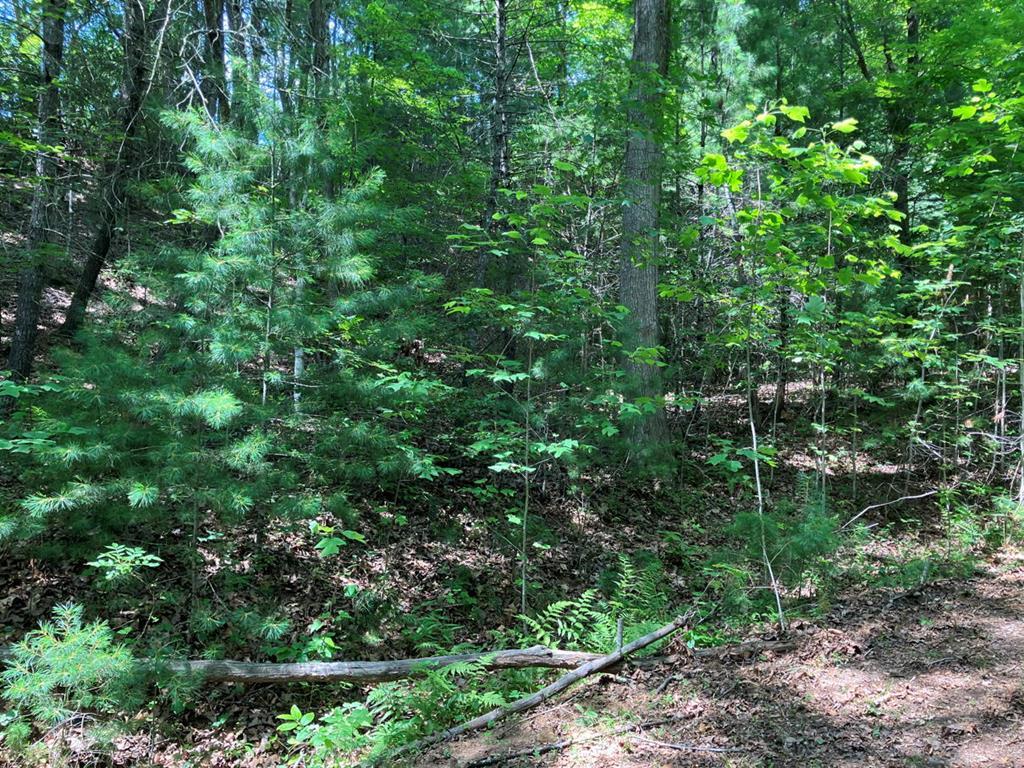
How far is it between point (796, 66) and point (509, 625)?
41.8 ft

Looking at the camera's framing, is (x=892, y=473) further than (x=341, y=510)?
Yes

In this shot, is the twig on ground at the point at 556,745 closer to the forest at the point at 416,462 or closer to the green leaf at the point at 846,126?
the forest at the point at 416,462

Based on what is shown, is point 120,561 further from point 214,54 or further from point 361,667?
point 214,54

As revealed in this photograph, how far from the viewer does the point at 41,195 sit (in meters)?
6.54

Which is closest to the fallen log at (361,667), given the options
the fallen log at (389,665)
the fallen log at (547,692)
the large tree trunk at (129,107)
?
the fallen log at (389,665)

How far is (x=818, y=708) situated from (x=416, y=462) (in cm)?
348

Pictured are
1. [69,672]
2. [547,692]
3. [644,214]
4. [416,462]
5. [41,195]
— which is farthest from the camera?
[644,214]

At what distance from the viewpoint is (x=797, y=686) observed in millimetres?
3158

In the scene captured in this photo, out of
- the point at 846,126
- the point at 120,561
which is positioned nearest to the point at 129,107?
the point at 120,561

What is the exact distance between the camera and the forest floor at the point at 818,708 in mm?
2582

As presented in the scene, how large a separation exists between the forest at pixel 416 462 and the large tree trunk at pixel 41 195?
0.06 metres

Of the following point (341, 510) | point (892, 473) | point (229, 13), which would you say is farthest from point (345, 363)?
point (892, 473)

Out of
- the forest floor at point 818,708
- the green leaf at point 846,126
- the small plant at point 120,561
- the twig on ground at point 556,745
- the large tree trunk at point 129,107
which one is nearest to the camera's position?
the forest floor at point 818,708

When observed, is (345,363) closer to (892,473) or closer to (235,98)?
(235,98)
